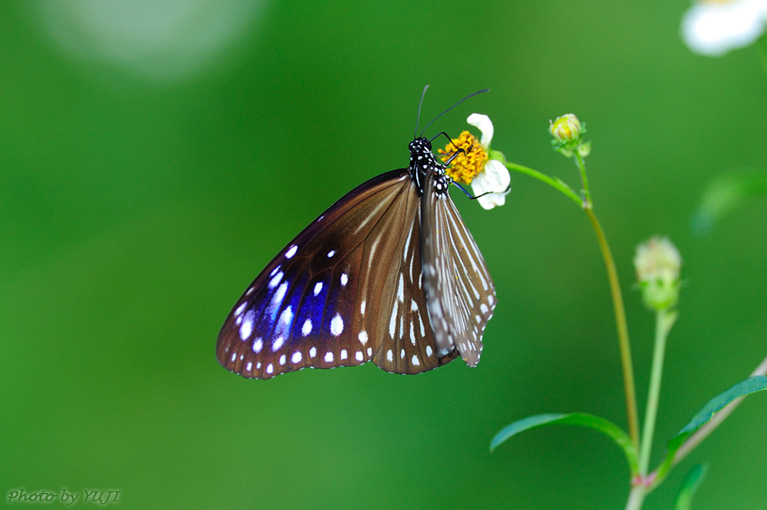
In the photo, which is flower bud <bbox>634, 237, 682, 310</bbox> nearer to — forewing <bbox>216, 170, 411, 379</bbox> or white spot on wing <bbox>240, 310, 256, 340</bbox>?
forewing <bbox>216, 170, 411, 379</bbox>

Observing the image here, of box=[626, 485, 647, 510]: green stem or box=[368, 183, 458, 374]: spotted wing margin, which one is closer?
box=[626, 485, 647, 510]: green stem

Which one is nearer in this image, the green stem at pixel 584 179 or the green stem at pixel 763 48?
the green stem at pixel 763 48

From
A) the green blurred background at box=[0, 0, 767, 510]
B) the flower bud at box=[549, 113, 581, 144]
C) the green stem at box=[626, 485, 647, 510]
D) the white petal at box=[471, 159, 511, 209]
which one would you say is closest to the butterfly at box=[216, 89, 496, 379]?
the white petal at box=[471, 159, 511, 209]

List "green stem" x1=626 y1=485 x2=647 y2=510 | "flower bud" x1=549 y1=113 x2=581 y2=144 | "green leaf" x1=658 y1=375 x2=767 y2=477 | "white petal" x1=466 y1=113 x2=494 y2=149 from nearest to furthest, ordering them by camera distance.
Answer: "green leaf" x1=658 y1=375 x2=767 y2=477 < "green stem" x1=626 y1=485 x2=647 y2=510 < "flower bud" x1=549 y1=113 x2=581 y2=144 < "white petal" x1=466 y1=113 x2=494 y2=149

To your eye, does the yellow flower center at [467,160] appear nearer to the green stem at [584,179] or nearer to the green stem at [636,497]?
the green stem at [584,179]

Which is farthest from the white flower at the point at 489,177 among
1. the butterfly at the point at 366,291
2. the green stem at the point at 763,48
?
the green stem at the point at 763,48

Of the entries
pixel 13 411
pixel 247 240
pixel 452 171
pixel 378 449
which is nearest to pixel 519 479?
pixel 378 449

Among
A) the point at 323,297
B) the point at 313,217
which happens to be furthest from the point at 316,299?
the point at 313,217

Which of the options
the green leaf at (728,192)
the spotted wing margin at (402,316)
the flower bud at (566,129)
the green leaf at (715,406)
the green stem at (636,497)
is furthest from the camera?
the spotted wing margin at (402,316)
